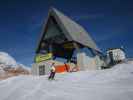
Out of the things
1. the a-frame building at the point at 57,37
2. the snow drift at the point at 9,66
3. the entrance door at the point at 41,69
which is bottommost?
the entrance door at the point at 41,69

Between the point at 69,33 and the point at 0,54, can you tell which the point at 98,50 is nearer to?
the point at 69,33

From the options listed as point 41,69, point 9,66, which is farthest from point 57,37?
point 9,66

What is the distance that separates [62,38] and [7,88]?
18212 mm

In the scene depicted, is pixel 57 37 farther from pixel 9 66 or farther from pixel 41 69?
pixel 9 66

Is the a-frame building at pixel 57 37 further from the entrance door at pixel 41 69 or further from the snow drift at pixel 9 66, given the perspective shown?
the snow drift at pixel 9 66

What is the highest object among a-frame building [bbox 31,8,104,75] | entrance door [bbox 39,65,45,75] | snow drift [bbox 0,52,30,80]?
a-frame building [bbox 31,8,104,75]

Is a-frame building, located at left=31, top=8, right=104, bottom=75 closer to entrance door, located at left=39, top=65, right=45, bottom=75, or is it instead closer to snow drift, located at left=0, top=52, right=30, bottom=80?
entrance door, located at left=39, top=65, right=45, bottom=75

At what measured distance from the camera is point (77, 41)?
1183 inches

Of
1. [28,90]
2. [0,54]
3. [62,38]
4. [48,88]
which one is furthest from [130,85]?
[0,54]

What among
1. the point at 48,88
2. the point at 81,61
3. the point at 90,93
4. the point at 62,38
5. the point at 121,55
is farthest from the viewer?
the point at 121,55

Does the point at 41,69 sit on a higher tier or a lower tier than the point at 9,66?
lower

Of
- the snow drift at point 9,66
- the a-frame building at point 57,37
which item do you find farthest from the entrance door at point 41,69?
the snow drift at point 9,66

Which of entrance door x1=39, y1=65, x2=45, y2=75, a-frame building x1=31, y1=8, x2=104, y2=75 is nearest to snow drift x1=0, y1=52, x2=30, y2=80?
a-frame building x1=31, y1=8, x2=104, y2=75

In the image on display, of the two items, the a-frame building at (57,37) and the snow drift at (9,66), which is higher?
the a-frame building at (57,37)
